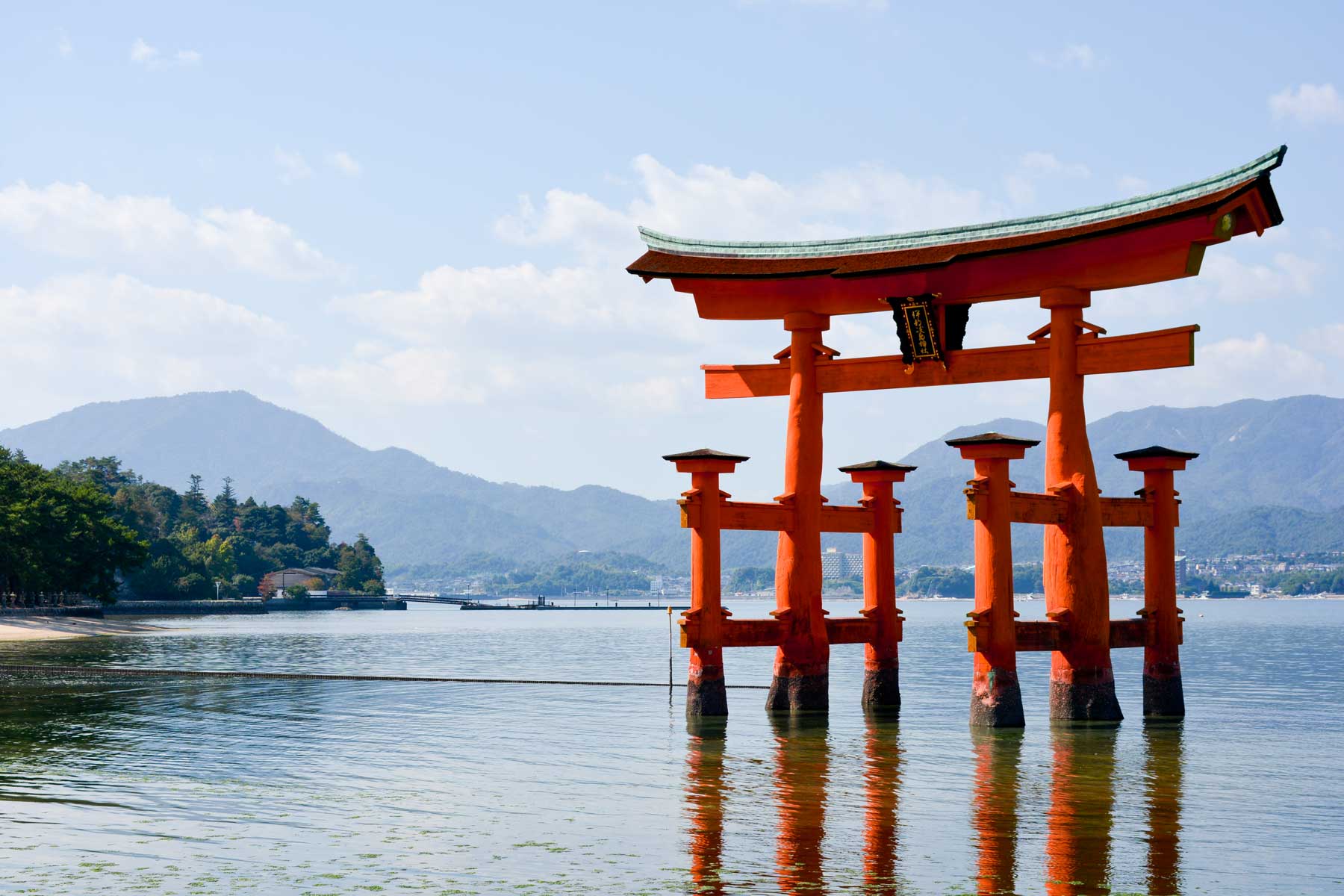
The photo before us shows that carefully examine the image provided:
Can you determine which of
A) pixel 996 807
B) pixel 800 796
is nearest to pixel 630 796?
pixel 800 796

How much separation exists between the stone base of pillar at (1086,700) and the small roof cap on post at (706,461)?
6873 mm

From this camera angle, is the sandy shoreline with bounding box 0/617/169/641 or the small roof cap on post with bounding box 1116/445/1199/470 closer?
the small roof cap on post with bounding box 1116/445/1199/470

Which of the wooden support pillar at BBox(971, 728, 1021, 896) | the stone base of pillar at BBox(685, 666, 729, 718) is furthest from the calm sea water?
the stone base of pillar at BBox(685, 666, 729, 718)

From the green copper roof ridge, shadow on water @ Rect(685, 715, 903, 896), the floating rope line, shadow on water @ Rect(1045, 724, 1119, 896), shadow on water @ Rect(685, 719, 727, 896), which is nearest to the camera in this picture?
shadow on water @ Rect(1045, 724, 1119, 896)

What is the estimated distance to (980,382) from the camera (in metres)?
25.7

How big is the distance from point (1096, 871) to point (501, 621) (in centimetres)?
13472

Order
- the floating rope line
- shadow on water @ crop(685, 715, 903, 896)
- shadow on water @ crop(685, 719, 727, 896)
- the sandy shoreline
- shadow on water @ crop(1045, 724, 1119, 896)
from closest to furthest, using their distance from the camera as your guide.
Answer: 1. shadow on water @ crop(1045, 724, 1119, 896)
2. shadow on water @ crop(685, 715, 903, 896)
3. shadow on water @ crop(685, 719, 727, 896)
4. the floating rope line
5. the sandy shoreline

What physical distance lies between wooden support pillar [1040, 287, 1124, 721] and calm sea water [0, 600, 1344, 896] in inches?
32.0

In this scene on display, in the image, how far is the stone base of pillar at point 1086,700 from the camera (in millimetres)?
24672

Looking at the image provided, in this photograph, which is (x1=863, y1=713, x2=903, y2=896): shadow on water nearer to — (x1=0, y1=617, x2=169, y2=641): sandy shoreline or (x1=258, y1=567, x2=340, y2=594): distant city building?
(x1=0, y1=617, x2=169, y2=641): sandy shoreline

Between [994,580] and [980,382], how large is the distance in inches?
160

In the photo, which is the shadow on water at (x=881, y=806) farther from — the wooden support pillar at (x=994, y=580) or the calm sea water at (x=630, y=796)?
the wooden support pillar at (x=994, y=580)

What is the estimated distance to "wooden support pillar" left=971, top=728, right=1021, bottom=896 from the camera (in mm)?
14172

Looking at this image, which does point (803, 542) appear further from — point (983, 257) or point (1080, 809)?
point (1080, 809)
